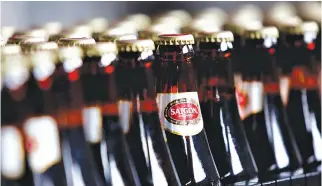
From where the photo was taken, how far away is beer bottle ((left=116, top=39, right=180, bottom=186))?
104 cm

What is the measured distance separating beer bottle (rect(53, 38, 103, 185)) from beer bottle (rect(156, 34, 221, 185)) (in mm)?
138

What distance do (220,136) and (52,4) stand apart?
165 cm

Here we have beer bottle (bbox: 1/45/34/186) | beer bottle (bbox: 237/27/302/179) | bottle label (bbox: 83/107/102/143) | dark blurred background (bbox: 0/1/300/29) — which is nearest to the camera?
beer bottle (bbox: 1/45/34/186)

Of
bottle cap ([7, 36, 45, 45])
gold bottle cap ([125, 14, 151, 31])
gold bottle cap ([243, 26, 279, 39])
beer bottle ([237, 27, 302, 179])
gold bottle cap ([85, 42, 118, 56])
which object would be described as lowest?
beer bottle ([237, 27, 302, 179])

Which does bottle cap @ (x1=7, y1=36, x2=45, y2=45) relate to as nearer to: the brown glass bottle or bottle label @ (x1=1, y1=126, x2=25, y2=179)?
the brown glass bottle

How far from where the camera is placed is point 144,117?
3.51 ft

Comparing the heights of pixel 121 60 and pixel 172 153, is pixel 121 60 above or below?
above

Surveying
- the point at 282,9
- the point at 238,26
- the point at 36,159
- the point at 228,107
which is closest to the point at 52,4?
the point at 282,9

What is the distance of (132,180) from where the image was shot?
40.6 inches

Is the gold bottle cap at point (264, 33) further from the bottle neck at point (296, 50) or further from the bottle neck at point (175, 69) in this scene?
the bottle neck at point (175, 69)

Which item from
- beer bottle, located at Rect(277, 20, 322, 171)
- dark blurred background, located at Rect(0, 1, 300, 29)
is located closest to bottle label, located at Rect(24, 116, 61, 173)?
beer bottle, located at Rect(277, 20, 322, 171)

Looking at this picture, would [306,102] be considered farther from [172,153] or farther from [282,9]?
[282,9]

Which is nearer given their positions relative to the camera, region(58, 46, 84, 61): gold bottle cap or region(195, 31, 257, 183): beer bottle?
region(58, 46, 84, 61): gold bottle cap

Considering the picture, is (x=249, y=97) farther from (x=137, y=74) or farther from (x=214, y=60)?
(x=137, y=74)
